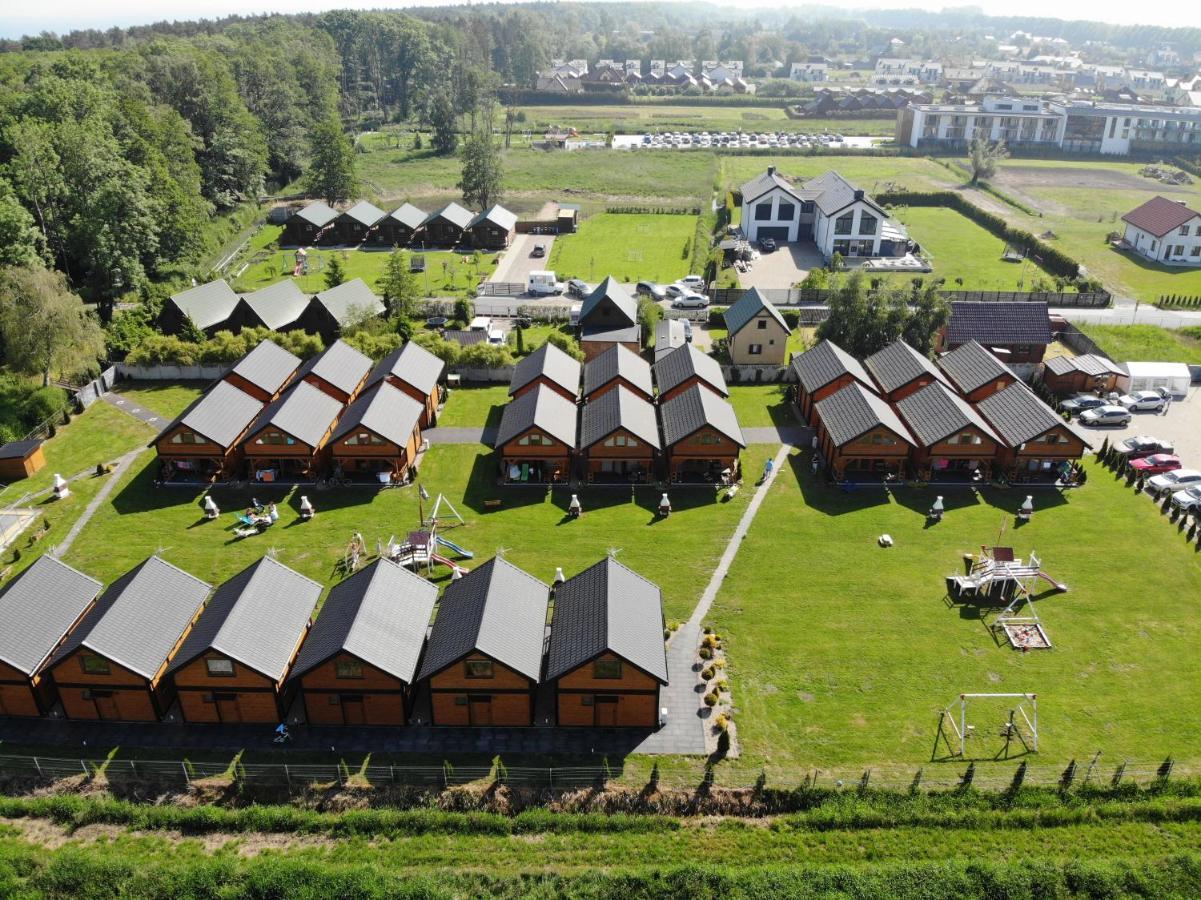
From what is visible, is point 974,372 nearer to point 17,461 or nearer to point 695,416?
point 695,416

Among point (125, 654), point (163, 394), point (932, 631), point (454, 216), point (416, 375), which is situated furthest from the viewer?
point (454, 216)

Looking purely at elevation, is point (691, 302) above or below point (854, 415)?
below

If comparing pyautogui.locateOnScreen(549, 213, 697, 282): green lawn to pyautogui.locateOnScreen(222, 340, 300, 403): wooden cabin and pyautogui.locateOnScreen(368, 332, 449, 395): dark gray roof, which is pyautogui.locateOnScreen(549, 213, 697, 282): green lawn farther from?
pyautogui.locateOnScreen(222, 340, 300, 403): wooden cabin

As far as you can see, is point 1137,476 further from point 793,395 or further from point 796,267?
point 796,267

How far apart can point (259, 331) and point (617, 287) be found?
2908 centimetres

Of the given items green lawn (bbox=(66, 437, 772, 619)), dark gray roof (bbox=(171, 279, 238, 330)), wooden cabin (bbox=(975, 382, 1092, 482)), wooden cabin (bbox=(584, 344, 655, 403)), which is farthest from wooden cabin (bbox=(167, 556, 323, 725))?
wooden cabin (bbox=(975, 382, 1092, 482))

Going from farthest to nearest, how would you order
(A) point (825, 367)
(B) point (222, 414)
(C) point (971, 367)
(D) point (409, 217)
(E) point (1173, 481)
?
(D) point (409, 217), (C) point (971, 367), (A) point (825, 367), (B) point (222, 414), (E) point (1173, 481)

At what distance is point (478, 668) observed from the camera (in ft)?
104

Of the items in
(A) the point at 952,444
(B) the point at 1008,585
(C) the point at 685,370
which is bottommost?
(B) the point at 1008,585

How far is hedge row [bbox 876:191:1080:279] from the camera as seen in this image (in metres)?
87.9

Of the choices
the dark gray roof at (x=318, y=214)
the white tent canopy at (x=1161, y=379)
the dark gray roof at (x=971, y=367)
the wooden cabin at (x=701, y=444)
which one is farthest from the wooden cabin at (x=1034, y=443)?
the dark gray roof at (x=318, y=214)

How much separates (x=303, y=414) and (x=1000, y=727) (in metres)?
39.9

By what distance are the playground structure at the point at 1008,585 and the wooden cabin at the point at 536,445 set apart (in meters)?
21.9

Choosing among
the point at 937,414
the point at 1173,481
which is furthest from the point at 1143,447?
the point at 937,414
